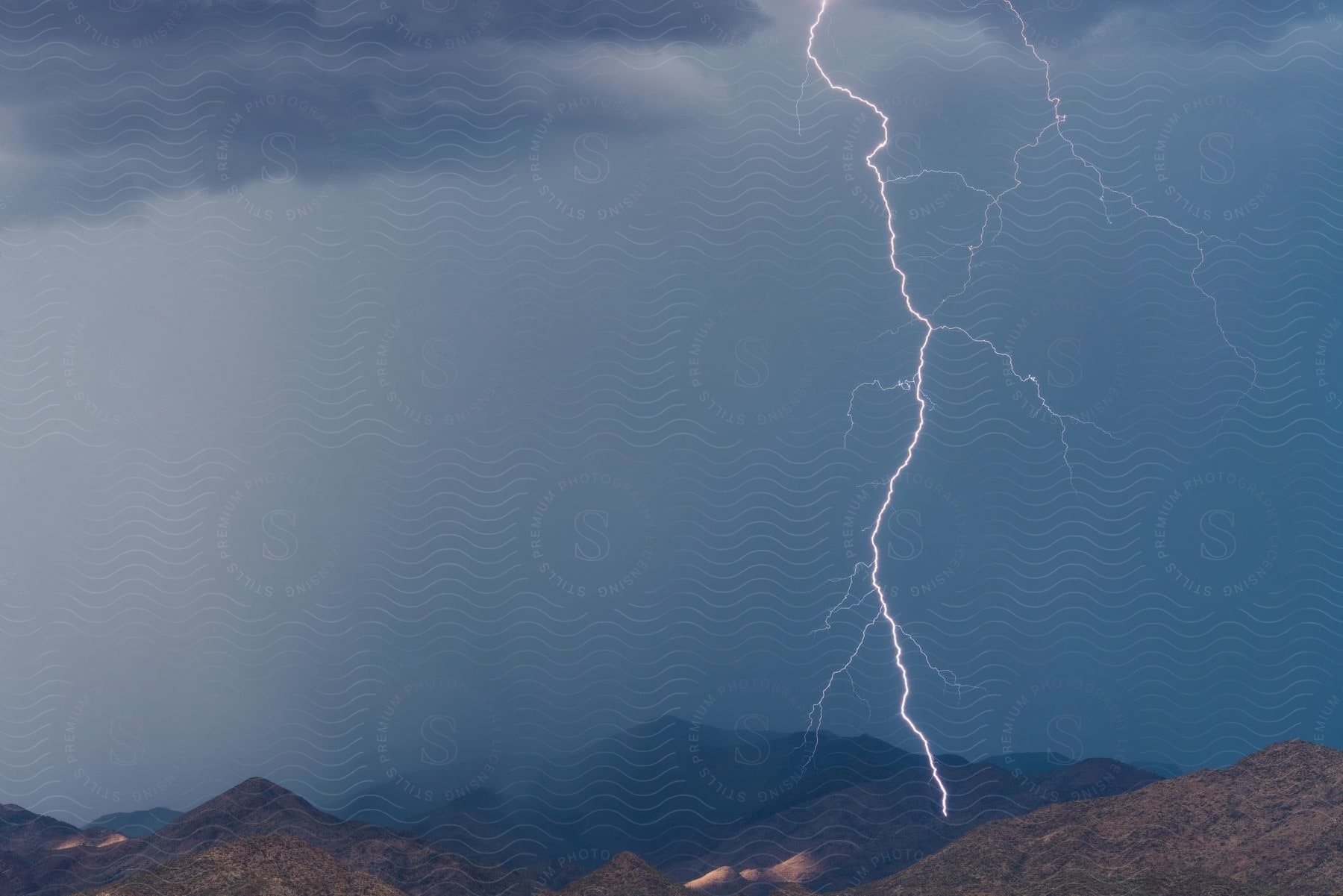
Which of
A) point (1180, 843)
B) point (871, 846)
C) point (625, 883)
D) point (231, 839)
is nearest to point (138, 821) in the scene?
point (231, 839)

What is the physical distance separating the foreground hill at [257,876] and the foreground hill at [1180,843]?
450 cm

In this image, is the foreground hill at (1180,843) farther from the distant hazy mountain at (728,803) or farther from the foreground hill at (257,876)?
the foreground hill at (257,876)

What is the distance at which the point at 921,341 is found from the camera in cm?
1187

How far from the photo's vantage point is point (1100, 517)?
39.2ft

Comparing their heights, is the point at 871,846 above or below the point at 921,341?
below

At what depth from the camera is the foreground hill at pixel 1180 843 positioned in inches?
362

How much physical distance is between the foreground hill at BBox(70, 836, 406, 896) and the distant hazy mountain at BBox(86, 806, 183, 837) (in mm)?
2814

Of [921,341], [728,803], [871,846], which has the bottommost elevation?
[871,846]

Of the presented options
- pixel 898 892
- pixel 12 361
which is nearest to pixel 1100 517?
pixel 898 892

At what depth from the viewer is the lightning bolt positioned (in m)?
11.6

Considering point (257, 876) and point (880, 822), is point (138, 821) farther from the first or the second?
point (880, 822)

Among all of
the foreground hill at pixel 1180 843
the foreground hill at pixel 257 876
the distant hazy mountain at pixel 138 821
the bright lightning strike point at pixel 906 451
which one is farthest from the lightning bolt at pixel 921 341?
the distant hazy mountain at pixel 138 821

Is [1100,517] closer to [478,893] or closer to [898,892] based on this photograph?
[898,892]

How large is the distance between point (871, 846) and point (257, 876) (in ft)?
19.1
